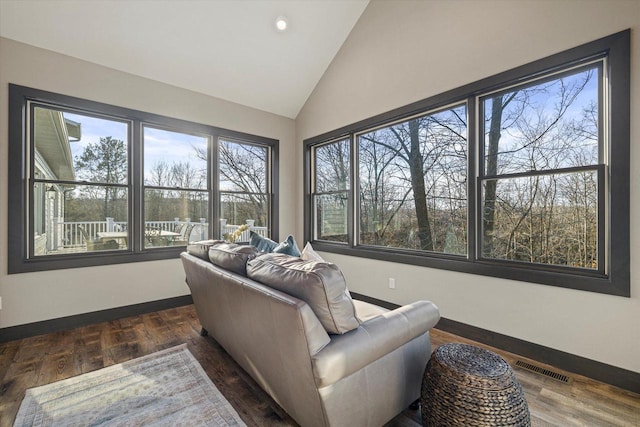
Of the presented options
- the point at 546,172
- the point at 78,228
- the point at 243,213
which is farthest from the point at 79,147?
the point at 546,172

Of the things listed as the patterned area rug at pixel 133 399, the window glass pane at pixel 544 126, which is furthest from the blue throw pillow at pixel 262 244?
the window glass pane at pixel 544 126

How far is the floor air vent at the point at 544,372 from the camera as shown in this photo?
2111 millimetres

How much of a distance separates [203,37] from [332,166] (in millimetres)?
2342

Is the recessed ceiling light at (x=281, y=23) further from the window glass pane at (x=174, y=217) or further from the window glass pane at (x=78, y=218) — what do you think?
the window glass pane at (x=78, y=218)

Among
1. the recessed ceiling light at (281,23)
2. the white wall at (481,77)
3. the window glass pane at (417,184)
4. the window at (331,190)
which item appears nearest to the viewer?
the white wall at (481,77)

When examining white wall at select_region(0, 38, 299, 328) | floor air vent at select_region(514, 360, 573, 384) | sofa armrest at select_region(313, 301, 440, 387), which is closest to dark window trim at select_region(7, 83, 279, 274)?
white wall at select_region(0, 38, 299, 328)

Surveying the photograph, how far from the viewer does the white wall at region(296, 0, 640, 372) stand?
202cm

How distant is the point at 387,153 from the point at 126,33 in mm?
3212

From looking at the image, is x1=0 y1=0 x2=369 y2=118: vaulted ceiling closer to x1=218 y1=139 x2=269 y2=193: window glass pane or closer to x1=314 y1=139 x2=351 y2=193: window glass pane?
x1=218 y1=139 x2=269 y2=193: window glass pane

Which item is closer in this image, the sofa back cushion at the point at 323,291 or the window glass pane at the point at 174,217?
the sofa back cushion at the point at 323,291

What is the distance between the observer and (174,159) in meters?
3.92

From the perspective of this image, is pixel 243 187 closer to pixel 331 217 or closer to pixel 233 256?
pixel 331 217

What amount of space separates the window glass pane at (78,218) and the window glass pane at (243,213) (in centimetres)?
125

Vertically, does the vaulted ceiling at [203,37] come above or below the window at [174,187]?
above
